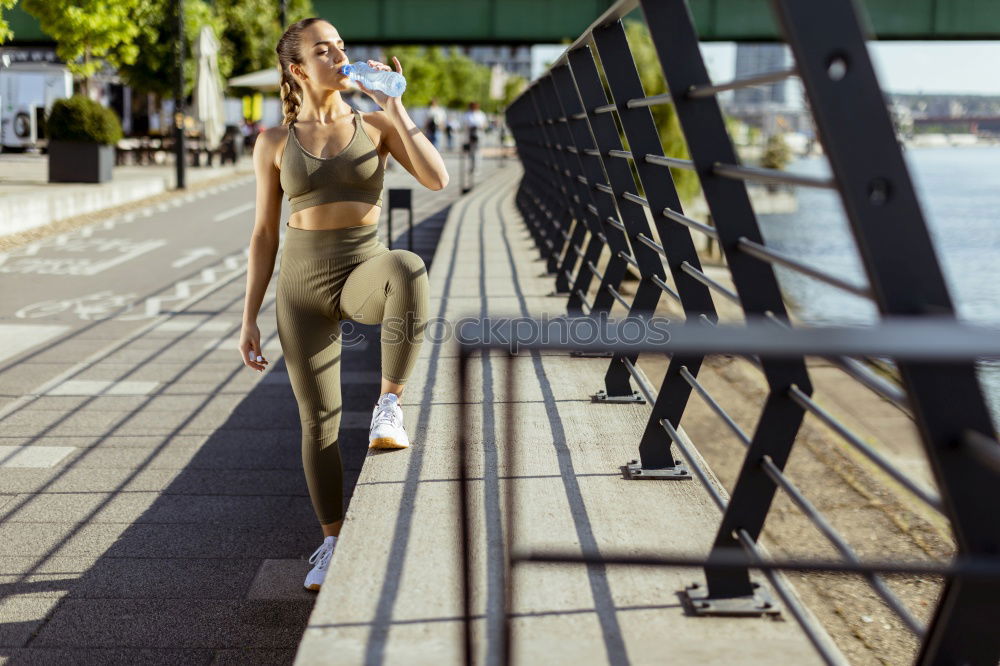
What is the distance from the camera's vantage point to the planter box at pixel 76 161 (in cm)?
2272

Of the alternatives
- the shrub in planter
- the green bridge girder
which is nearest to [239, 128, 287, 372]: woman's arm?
the shrub in planter

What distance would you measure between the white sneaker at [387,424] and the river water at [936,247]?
1.62 meters

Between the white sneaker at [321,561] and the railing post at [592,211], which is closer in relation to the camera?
the white sneaker at [321,561]

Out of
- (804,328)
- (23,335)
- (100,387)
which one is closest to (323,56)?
(804,328)

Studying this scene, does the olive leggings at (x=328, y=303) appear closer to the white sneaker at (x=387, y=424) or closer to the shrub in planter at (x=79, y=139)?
the white sneaker at (x=387, y=424)

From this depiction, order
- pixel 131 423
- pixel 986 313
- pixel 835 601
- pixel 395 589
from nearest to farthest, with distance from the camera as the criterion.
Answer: pixel 395 589 → pixel 835 601 → pixel 131 423 → pixel 986 313

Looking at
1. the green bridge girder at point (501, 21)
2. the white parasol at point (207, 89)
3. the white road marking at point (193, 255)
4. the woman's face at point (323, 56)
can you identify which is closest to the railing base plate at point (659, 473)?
the woman's face at point (323, 56)

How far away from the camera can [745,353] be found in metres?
1.57

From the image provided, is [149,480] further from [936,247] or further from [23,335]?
[936,247]

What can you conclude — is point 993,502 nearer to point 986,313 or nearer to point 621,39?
point 621,39

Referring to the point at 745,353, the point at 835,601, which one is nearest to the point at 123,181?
the point at 835,601

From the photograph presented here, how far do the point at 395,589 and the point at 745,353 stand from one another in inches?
70.7

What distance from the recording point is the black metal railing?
1.76 metres

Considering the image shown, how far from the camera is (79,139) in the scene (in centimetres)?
2258
